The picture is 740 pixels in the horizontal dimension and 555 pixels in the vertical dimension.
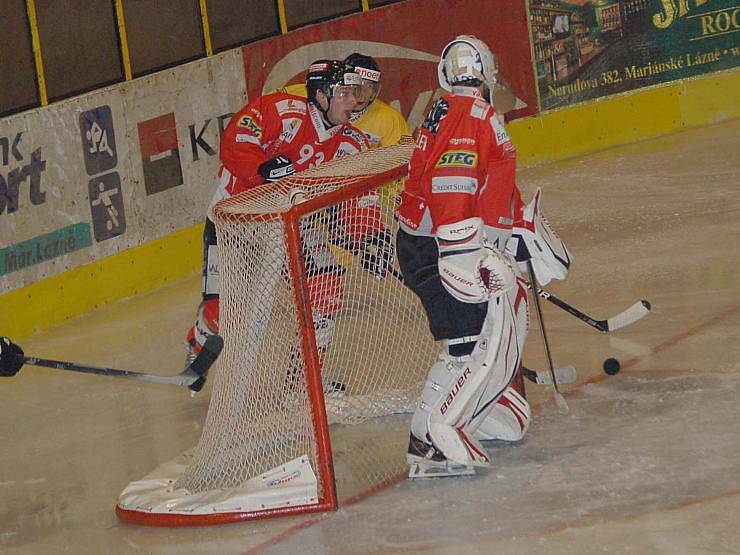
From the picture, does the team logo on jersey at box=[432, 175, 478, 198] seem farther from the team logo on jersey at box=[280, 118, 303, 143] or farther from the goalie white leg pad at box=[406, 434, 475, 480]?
the team logo on jersey at box=[280, 118, 303, 143]

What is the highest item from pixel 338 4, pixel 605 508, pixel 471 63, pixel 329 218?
pixel 338 4

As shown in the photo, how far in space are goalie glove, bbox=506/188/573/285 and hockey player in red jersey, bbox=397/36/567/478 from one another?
0.58ft

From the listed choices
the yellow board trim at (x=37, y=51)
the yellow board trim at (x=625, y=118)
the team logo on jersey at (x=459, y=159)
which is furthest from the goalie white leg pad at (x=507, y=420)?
the yellow board trim at (x=625, y=118)

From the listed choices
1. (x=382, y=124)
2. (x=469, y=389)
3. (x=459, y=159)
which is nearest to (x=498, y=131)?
(x=459, y=159)

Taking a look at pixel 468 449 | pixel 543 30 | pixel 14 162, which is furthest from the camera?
pixel 543 30

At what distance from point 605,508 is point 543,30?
5.87 meters

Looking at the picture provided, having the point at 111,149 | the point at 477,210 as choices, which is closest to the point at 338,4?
the point at 111,149

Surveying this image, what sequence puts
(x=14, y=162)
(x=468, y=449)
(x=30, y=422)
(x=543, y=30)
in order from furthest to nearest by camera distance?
(x=543, y=30)
(x=14, y=162)
(x=30, y=422)
(x=468, y=449)

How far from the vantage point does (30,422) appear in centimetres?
519

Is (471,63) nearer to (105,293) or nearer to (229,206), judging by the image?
(229,206)

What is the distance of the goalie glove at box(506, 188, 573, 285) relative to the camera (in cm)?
430

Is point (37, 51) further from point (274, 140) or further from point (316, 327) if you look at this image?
point (316, 327)

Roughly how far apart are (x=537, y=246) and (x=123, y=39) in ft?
11.0

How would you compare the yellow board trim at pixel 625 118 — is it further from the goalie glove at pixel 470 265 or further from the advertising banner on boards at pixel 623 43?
the goalie glove at pixel 470 265
